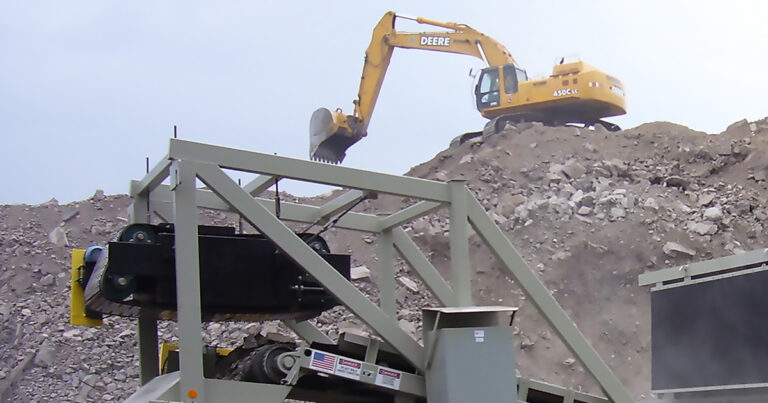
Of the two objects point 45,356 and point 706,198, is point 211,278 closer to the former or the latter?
point 45,356

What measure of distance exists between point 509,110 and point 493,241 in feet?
46.4

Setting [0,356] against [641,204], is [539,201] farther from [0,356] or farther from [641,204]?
[0,356]

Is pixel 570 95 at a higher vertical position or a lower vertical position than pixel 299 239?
higher

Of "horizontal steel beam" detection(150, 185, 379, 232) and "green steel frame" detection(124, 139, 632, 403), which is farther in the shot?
"horizontal steel beam" detection(150, 185, 379, 232)

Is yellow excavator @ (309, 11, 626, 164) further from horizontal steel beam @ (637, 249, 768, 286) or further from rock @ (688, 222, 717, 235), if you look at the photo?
horizontal steel beam @ (637, 249, 768, 286)

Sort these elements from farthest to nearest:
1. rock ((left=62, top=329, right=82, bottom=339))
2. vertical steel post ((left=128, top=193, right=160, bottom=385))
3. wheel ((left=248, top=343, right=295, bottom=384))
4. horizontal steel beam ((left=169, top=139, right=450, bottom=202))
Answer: rock ((left=62, top=329, right=82, bottom=339)), vertical steel post ((left=128, top=193, right=160, bottom=385)), wheel ((left=248, top=343, right=295, bottom=384)), horizontal steel beam ((left=169, top=139, right=450, bottom=202))

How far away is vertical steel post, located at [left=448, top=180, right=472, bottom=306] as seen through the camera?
628 centimetres

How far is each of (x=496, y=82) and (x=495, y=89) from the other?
15 cm

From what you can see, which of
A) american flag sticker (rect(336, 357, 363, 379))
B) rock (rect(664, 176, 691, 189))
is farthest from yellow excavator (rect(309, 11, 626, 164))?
american flag sticker (rect(336, 357, 363, 379))

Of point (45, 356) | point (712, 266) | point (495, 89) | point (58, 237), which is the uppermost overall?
point (495, 89)

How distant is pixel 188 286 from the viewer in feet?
18.1

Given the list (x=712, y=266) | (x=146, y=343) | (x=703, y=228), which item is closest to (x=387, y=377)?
(x=146, y=343)

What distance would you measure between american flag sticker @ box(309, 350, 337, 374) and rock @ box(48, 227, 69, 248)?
1193 cm

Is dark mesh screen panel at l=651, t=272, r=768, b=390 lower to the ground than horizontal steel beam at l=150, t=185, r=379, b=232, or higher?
lower
